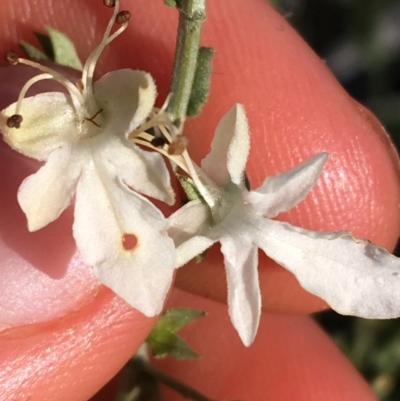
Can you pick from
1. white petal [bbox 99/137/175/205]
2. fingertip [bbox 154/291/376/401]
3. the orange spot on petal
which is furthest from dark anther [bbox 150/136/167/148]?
fingertip [bbox 154/291/376/401]

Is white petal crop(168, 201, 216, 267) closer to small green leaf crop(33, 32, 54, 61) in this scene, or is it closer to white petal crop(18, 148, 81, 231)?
white petal crop(18, 148, 81, 231)

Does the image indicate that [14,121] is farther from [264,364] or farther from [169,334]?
[264,364]

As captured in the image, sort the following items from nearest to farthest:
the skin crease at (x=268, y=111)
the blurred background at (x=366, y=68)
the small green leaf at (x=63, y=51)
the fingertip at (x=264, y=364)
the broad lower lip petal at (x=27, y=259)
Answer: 1. the broad lower lip petal at (x=27, y=259)
2. the small green leaf at (x=63, y=51)
3. the skin crease at (x=268, y=111)
4. the fingertip at (x=264, y=364)
5. the blurred background at (x=366, y=68)

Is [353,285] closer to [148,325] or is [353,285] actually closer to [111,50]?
[148,325]

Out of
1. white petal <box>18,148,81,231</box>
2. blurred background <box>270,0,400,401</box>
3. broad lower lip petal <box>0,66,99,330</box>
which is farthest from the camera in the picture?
blurred background <box>270,0,400,401</box>

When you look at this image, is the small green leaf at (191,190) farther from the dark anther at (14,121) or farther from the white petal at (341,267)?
the dark anther at (14,121)

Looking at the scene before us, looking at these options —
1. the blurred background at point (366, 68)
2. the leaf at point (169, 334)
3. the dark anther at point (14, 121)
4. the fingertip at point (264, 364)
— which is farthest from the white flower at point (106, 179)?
the blurred background at point (366, 68)

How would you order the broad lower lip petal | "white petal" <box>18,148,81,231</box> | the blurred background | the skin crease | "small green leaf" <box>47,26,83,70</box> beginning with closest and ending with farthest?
"white petal" <box>18,148,81,231</box> < the broad lower lip petal < "small green leaf" <box>47,26,83,70</box> < the skin crease < the blurred background
